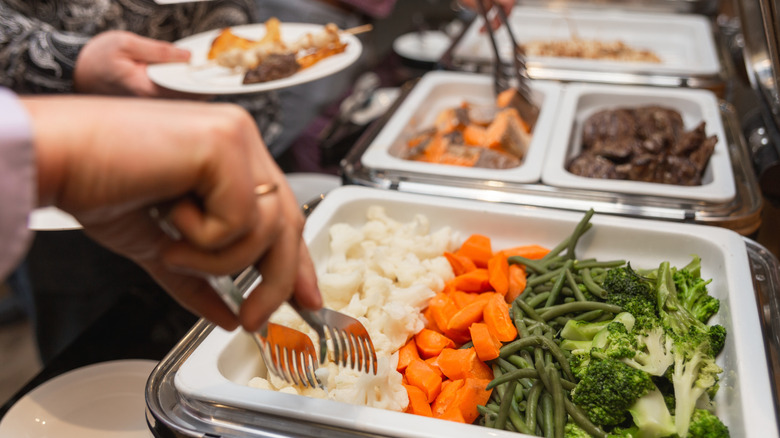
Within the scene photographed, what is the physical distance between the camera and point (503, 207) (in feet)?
6.05

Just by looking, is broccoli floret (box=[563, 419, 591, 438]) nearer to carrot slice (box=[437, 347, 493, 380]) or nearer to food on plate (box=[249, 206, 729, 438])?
food on plate (box=[249, 206, 729, 438])

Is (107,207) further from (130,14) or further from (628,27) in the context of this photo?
(628,27)

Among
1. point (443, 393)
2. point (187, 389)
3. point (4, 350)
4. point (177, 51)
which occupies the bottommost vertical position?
point (4, 350)

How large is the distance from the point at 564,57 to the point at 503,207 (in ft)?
5.36

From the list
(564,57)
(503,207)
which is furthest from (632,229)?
(564,57)

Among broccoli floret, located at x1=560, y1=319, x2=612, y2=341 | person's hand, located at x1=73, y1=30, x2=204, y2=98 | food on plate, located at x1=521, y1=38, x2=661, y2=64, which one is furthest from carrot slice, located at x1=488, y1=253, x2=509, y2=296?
food on plate, located at x1=521, y1=38, x2=661, y2=64

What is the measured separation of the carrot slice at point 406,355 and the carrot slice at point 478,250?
367mm

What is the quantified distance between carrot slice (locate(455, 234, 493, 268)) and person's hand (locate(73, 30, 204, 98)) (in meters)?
1.29

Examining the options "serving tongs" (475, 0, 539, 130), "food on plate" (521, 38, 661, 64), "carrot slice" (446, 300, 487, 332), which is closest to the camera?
"carrot slice" (446, 300, 487, 332)

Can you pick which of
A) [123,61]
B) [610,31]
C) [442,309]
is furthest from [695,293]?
[610,31]

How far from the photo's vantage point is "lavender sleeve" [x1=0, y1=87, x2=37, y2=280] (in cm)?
61

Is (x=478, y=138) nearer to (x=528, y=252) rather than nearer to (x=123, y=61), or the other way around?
(x=528, y=252)

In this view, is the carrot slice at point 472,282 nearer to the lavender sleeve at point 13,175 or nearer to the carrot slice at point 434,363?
the carrot slice at point 434,363

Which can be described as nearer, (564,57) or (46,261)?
(46,261)
